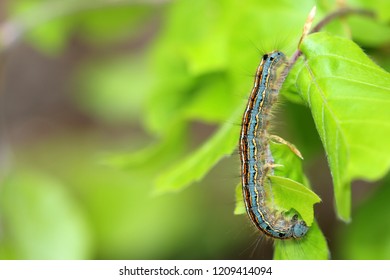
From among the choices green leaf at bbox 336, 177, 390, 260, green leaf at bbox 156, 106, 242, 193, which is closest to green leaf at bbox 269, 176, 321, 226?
green leaf at bbox 156, 106, 242, 193

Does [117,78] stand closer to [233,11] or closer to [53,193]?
[53,193]

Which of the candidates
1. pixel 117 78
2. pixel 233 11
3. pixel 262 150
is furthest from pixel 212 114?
pixel 117 78

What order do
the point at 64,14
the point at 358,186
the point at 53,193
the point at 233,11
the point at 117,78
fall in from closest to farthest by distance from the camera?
the point at 233,11 < the point at 53,193 < the point at 64,14 < the point at 358,186 < the point at 117,78

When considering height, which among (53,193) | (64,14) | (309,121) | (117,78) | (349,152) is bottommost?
(349,152)

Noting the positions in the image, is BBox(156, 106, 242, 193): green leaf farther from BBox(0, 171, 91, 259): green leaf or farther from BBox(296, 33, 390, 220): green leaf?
BBox(0, 171, 91, 259): green leaf

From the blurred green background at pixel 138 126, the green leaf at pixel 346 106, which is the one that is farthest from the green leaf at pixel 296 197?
the blurred green background at pixel 138 126

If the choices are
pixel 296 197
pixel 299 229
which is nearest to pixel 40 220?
pixel 299 229

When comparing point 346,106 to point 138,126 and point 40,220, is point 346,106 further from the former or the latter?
point 138,126
